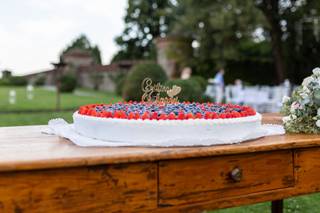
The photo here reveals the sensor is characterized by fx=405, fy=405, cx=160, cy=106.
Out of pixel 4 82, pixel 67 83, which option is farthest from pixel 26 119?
pixel 4 82

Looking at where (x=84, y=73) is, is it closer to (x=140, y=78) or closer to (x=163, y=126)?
(x=140, y=78)

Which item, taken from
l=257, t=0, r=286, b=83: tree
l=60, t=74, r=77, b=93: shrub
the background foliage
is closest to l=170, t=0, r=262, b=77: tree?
the background foliage

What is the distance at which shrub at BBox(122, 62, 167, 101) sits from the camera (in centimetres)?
1189

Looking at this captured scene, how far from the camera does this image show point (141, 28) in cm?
3853

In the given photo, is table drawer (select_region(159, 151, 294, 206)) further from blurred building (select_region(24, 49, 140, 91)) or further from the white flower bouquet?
blurred building (select_region(24, 49, 140, 91))

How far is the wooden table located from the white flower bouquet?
0.14 m

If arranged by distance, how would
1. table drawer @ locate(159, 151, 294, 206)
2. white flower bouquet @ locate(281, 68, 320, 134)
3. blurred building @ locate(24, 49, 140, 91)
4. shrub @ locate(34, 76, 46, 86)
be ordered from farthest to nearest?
1. shrub @ locate(34, 76, 46, 86)
2. blurred building @ locate(24, 49, 140, 91)
3. white flower bouquet @ locate(281, 68, 320, 134)
4. table drawer @ locate(159, 151, 294, 206)

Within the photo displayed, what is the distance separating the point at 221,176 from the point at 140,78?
34.8 feet

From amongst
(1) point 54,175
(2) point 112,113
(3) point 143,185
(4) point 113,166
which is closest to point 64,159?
(1) point 54,175

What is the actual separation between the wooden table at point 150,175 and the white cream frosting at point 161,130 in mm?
90

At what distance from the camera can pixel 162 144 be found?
1621 millimetres

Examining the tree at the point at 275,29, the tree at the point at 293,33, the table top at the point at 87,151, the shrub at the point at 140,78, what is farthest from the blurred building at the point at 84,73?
the table top at the point at 87,151

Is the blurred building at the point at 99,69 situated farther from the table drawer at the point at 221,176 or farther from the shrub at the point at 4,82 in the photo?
the table drawer at the point at 221,176

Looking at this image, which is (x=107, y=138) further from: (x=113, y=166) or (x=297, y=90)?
(x=297, y=90)
